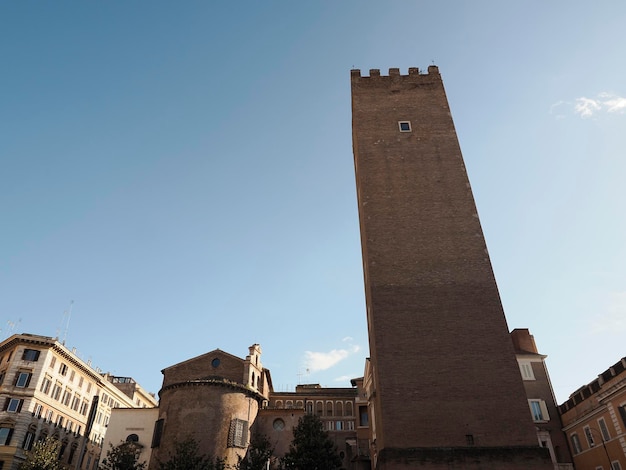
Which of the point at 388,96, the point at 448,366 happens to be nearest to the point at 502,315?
the point at 448,366

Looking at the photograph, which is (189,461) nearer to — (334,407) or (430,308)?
(430,308)

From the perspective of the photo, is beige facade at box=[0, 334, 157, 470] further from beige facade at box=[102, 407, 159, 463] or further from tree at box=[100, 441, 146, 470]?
A: tree at box=[100, 441, 146, 470]

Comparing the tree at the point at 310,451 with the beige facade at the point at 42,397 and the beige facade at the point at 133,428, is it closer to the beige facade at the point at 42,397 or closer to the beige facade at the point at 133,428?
the beige facade at the point at 133,428

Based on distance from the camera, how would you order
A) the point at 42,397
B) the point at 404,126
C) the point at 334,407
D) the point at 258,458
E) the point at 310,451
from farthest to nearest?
the point at 334,407 → the point at 42,397 → the point at 258,458 → the point at 310,451 → the point at 404,126

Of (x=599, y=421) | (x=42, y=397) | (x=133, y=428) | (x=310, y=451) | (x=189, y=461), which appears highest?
(x=42, y=397)

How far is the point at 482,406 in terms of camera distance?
2269 cm

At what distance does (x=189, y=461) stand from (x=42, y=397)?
67.5ft

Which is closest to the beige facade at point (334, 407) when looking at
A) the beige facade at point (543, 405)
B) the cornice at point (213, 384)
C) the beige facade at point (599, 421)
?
the cornice at point (213, 384)

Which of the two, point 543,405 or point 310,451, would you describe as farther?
point 543,405

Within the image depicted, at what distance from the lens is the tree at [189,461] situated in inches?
1288

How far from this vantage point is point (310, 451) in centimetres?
3353

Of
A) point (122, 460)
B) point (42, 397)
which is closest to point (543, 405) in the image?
point (122, 460)

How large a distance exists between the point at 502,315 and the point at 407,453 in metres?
8.70

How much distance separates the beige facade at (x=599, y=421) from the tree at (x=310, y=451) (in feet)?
59.9
